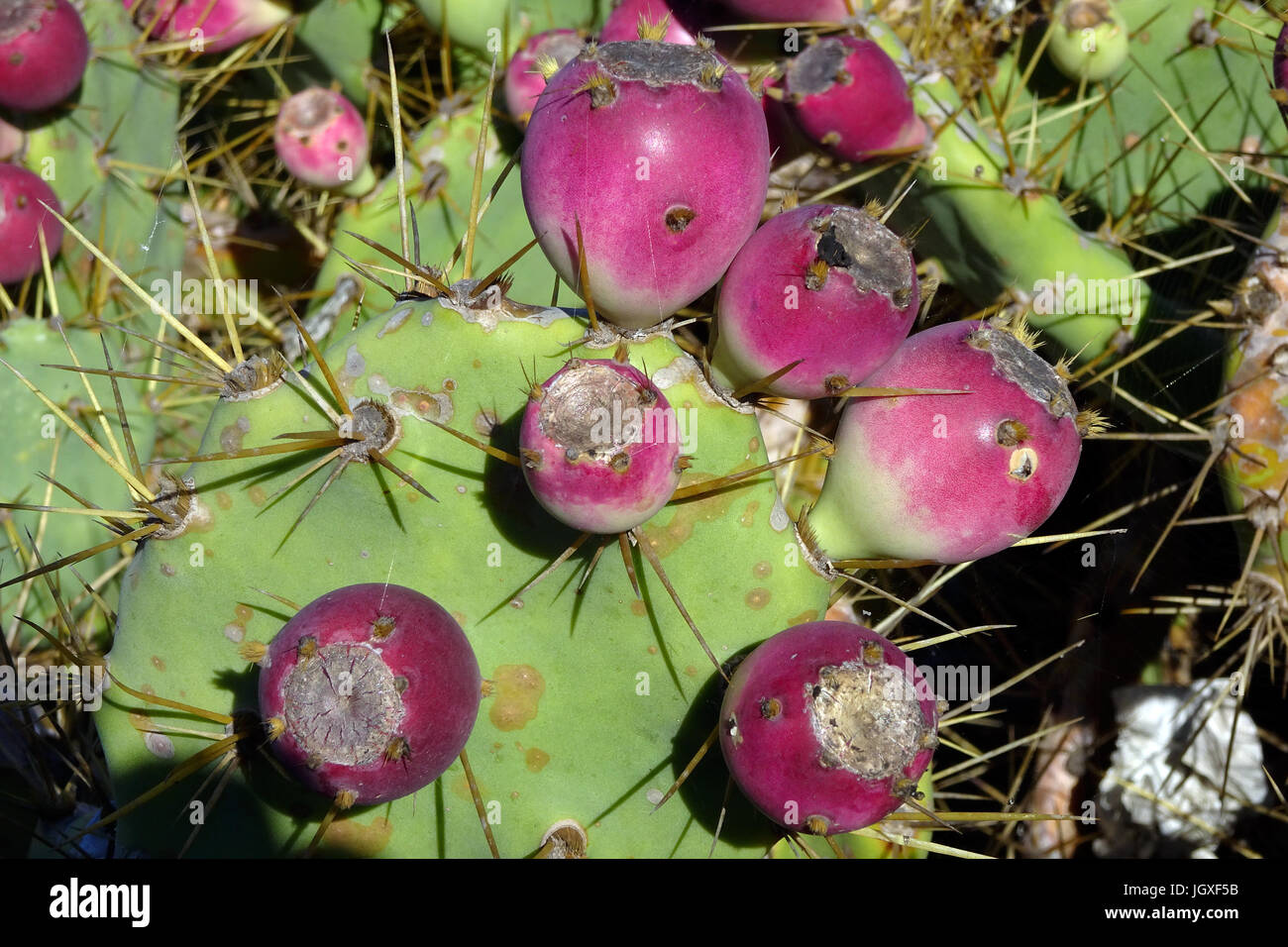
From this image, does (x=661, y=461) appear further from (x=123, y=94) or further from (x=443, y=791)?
(x=123, y=94)

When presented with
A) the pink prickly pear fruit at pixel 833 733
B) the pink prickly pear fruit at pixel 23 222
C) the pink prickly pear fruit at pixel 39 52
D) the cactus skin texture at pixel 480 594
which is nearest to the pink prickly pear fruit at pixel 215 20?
A: the pink prickly pear fruit at pixel 39 52

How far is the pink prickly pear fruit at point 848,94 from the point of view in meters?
1.40

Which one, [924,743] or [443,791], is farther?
[443,791]

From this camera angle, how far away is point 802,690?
0.84 meters

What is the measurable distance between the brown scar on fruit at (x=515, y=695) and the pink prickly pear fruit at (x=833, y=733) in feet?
0.83

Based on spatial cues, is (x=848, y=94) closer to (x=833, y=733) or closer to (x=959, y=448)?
(x=959, y=448)

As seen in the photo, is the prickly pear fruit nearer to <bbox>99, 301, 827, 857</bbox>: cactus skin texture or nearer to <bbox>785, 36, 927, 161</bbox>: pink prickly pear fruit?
<bbox>785, 36, 927, 161</bbox>: pink prickly pear fruit

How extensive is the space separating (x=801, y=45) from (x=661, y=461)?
1060 millimetres

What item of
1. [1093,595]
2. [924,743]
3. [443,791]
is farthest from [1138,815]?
[443,791]

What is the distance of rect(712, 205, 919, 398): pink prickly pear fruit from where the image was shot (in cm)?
88

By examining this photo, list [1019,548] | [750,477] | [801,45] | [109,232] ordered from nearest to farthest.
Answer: [750,477] → [1019,548] → [801,45] → [109,232]

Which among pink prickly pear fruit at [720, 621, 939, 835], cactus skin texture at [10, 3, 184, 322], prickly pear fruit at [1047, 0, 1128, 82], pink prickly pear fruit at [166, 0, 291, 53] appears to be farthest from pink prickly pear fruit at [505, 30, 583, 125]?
pink prickly pear fruit at [720, 621, 939, 835]

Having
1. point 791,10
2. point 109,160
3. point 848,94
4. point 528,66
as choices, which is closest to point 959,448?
point 848,94

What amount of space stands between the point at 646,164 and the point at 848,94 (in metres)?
0.68
